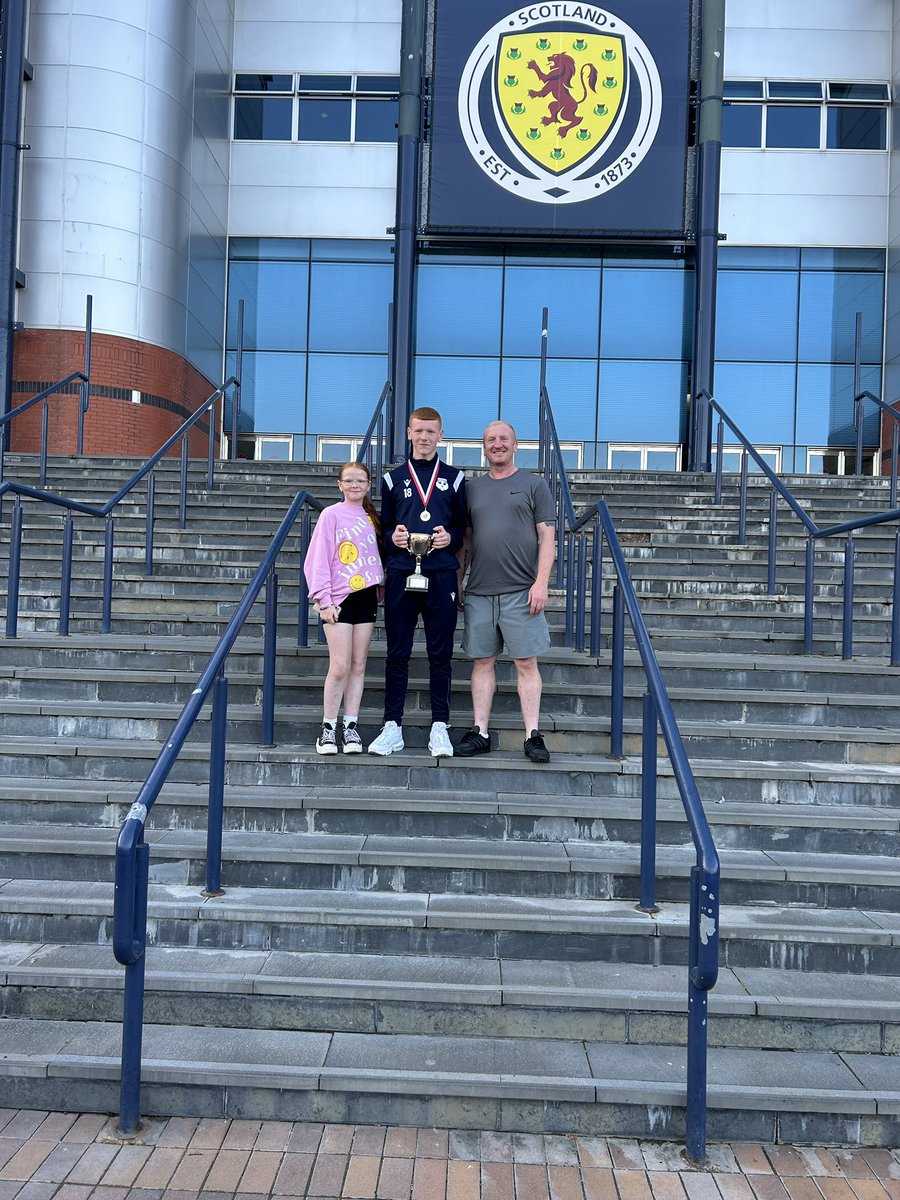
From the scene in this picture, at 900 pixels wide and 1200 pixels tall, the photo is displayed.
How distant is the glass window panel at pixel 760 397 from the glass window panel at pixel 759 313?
0.66 ft

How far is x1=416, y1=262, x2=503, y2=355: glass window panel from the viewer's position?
15898mm

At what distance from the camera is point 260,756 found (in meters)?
4.48

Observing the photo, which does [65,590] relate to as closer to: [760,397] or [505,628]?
[505,628]

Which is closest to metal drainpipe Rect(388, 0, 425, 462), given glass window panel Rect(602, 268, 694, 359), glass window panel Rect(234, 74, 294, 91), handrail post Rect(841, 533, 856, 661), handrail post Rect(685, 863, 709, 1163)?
glass window panel Rect(234, 74, 294, 91)

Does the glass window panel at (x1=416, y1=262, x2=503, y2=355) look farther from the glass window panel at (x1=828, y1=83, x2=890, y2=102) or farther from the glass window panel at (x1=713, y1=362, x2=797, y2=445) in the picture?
the glass window panel at (x1=828, y1=83, x2=890, y2=102)

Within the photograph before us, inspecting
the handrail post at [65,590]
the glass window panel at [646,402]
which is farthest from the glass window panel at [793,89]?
the handrail post at [65,590]

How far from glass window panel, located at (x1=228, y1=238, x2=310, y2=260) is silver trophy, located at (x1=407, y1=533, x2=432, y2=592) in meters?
13.3

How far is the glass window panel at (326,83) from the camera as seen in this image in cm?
1628

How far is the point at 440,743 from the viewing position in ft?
14.6

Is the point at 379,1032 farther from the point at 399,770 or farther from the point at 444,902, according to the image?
the point at 399,770

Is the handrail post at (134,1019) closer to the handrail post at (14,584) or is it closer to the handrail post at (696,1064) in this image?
the handrail post at (696,1064)

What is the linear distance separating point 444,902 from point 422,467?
2.05 metres

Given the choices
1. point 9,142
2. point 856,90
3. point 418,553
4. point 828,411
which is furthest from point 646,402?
point 418,553

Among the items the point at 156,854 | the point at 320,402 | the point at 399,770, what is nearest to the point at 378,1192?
the point at 156,854
